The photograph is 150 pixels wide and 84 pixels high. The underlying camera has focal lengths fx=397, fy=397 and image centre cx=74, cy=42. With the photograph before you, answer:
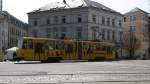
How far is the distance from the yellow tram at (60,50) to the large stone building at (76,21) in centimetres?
3137

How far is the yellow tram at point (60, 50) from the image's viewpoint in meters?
45.4

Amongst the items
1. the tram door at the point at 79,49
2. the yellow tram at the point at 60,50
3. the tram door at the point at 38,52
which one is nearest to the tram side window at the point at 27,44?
the yellow tram at the point at 60,50

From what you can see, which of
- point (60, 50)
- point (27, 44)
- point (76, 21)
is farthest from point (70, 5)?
point (27, 44)

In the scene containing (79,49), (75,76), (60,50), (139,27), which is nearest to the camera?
(75,76)

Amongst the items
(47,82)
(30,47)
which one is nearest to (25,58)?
(30,47)

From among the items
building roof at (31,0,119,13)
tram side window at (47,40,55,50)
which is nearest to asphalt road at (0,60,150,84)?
tram side window at (47,40,55,50)

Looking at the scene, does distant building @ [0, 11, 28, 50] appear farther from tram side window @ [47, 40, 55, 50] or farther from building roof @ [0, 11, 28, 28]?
tram side window @ [47, 40, 55, 50]

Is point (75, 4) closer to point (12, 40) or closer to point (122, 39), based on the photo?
point (122, 39)

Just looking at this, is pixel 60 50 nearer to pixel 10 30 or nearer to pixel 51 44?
pixel 51 44

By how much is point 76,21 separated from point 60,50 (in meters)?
41.4

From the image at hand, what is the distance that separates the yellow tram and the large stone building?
3137cm

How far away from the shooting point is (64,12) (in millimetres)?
92312

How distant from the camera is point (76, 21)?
294 feet

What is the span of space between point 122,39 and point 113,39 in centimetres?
632
